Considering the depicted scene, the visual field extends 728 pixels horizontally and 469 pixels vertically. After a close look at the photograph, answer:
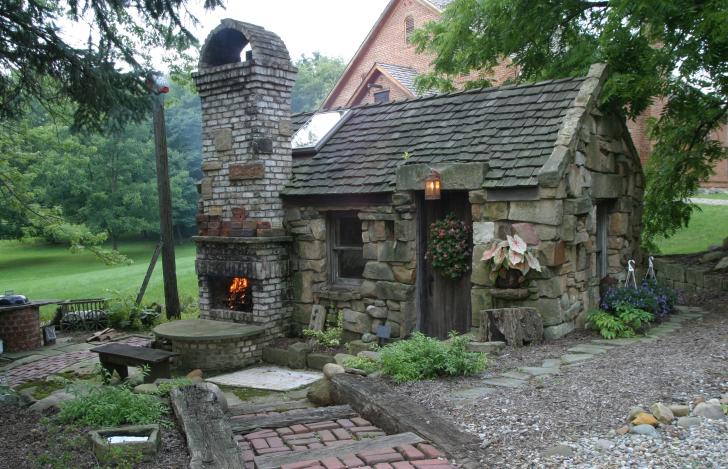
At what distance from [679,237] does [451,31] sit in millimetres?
9236

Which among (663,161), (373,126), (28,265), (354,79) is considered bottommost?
(28,265)

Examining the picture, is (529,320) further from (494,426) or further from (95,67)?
(95,67)

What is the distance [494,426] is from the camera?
455 cm

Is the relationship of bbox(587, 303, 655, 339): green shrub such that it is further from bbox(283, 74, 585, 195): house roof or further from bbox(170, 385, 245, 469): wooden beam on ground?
bbox(170, 385, 245, 469): wooden beam on ground

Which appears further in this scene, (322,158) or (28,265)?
(28,265)

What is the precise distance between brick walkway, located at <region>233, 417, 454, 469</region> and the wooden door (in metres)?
3.79

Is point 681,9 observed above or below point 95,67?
above

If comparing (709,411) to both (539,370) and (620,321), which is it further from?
(620,321)

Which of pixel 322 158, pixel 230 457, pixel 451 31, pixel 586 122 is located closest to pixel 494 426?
pixel 230 457

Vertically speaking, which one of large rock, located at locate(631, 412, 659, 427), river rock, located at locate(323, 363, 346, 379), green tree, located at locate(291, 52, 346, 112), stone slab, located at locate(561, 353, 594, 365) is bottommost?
stone slab, located at locate(561, 353, 594, 365)

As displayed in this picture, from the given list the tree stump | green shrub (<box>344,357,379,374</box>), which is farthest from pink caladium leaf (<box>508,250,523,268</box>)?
green shrub (<box>344,357,379,374</box>)

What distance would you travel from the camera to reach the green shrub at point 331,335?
31.1 feet

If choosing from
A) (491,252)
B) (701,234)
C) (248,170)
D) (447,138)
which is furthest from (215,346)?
(701,234)

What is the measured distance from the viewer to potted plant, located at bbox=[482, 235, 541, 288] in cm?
754
